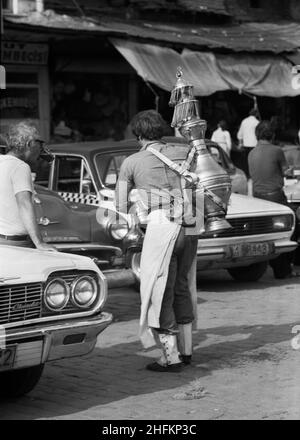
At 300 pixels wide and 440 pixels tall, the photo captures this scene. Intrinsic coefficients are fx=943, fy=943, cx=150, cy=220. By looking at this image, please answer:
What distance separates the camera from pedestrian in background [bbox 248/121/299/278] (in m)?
10.8

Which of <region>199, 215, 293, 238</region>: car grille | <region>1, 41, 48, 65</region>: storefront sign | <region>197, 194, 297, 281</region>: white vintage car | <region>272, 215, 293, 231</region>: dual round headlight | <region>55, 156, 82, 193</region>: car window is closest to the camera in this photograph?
<region>197, 194, 297, 281</region>: white vintage car

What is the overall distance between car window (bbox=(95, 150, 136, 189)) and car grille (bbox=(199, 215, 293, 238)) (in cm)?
134

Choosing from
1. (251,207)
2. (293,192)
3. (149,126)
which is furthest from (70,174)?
(149,126)

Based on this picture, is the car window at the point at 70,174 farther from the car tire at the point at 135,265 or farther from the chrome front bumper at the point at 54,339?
the chrome front bumper at the point at 54,339

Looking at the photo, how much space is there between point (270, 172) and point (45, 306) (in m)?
5.84

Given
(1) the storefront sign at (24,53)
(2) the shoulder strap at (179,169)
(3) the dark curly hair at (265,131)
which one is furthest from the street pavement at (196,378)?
(1) the storefront sign at (24,53)

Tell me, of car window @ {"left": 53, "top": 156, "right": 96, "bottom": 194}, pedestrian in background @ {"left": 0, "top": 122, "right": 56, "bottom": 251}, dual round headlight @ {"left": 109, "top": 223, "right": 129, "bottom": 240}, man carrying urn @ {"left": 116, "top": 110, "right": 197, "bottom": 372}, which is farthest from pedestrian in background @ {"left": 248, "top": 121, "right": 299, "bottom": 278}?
pedestrian in background @ {"left": 0, "top": 122, "right": 56, "bottom": 251}

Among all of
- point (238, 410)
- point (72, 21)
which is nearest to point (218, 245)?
point (238, 410)

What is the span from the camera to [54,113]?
20422mm

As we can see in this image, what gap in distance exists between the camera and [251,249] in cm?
1009

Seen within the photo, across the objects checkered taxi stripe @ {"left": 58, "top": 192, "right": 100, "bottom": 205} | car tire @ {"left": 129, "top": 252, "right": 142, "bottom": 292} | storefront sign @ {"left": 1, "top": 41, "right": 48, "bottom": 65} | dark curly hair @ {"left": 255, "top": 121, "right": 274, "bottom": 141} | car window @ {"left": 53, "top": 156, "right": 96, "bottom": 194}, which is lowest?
car tire @ {"left": 129, "top": 252, "right": 142, "bottom": 292}

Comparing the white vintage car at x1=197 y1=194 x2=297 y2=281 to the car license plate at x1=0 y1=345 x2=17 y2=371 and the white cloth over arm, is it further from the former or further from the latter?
the car license plate at x1=0 y1=345 x2=17 y2=371

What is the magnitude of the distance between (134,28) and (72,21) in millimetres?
1495

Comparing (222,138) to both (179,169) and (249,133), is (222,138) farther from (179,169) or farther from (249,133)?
(179,169)
